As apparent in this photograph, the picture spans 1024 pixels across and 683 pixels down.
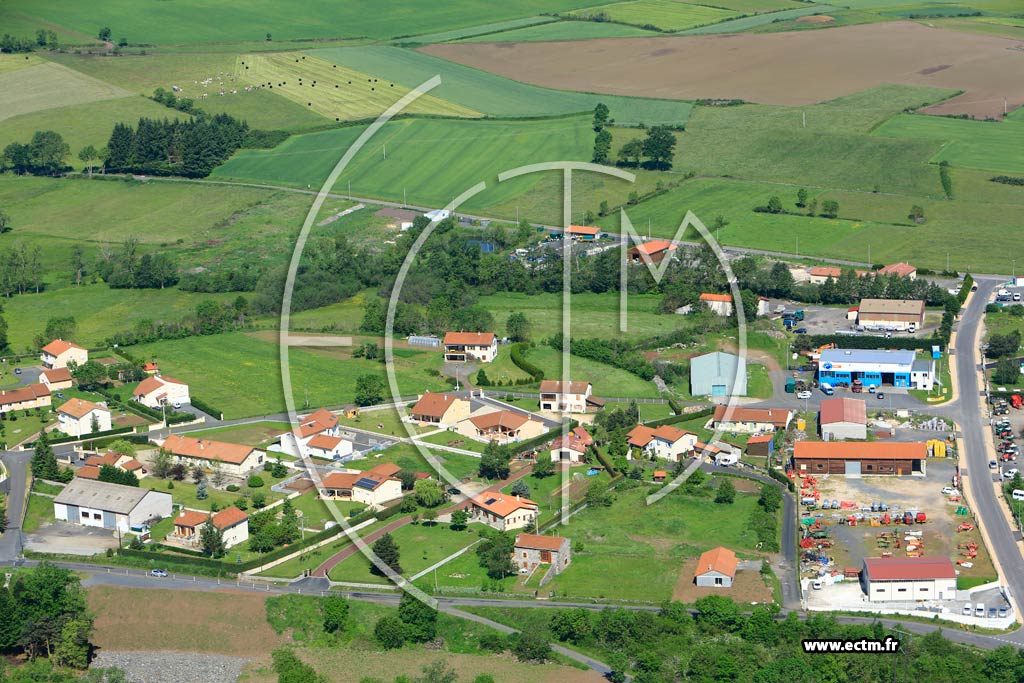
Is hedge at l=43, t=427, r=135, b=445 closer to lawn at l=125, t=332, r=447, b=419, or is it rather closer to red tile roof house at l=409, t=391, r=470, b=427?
lawn at l=125, t=332, r=447, b=419

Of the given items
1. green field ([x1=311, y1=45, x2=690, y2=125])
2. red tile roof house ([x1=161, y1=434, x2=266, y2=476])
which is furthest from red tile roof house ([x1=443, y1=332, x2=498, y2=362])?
green field ([x1=311, y1=45, x2=690, y2=125])

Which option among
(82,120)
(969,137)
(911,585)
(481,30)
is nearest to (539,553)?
(911,585)

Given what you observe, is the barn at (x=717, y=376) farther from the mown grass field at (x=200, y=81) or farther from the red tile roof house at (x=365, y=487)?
the mown grass field at (x=200, y=81)

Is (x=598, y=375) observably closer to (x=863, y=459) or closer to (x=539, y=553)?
(x=863, y=459)

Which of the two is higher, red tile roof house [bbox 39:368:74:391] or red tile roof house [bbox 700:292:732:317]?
red tile roof house [bbox 700:292:732:317]

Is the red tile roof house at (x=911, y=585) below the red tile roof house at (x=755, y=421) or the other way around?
below

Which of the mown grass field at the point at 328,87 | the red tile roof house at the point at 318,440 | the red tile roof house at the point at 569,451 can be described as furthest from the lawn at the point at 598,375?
the mown grass field at the point at 328,87

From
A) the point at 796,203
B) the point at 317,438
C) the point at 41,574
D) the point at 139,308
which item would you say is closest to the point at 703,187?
the point at 796,203
